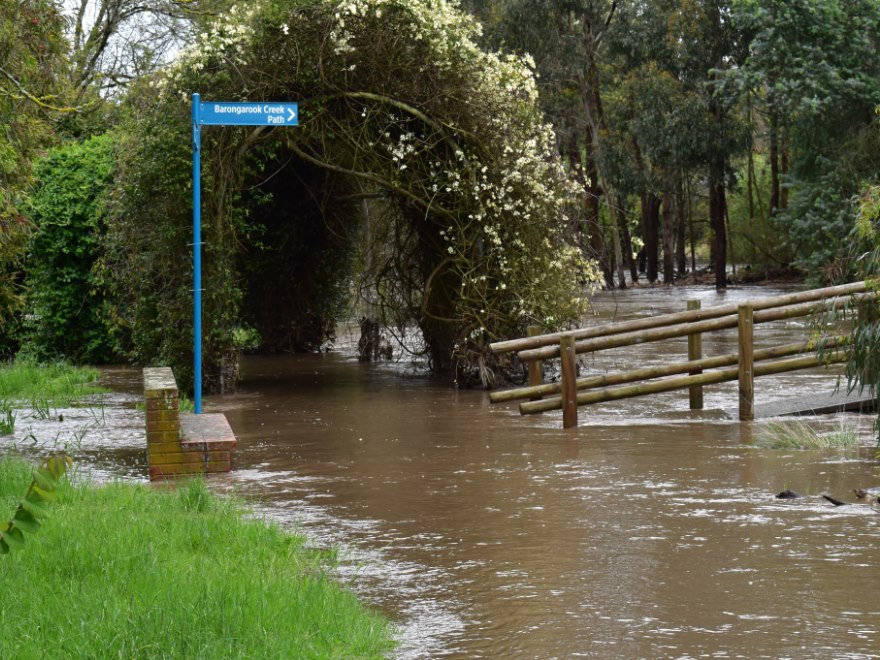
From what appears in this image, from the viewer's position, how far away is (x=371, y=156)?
15461mm

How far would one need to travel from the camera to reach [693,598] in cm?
629

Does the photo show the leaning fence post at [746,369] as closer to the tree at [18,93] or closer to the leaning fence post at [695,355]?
the leaning fence post at [695,355]

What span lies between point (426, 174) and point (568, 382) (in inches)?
161

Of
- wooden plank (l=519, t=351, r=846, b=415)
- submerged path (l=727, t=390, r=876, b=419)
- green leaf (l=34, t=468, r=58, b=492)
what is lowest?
submerged path (l=727, t=390, r=876, b=419)

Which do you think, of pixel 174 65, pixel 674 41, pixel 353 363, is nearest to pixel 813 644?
pixel 174 65

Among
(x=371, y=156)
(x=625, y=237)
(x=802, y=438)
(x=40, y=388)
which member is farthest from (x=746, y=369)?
(x=625, y=237)

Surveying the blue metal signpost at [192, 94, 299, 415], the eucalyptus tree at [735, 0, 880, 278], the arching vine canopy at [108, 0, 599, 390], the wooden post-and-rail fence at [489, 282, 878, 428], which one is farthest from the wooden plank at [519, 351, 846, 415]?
the eucalyptus tree at [735, 0, 880, 278]

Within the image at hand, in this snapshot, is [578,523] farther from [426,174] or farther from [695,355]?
[426,174]

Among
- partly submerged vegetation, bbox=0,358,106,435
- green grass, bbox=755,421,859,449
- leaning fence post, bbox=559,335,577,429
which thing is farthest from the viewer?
partly submerged vegetation, bbox=0,358,106,435

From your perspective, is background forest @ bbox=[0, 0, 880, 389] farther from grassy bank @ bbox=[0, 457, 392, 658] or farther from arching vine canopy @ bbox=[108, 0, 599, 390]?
grassy bank @ bbox=[0, 457, 392, 658]

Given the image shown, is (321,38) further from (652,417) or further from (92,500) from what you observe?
(92,500)

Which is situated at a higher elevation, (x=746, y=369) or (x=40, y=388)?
(x=746, y=369)

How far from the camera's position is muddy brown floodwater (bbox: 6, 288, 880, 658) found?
584 cm

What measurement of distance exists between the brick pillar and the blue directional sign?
2727 mm
